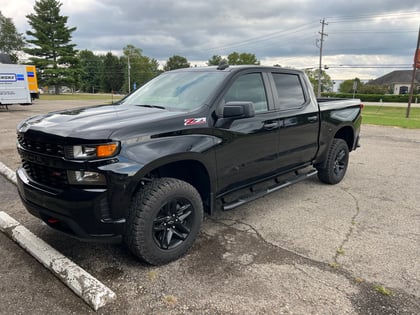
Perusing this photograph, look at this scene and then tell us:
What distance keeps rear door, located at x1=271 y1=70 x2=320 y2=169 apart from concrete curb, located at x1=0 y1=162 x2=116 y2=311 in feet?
8.57

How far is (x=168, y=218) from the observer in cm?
296

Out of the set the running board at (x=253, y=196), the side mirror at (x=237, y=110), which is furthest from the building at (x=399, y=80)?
the side mirror at (x=237, y=110)

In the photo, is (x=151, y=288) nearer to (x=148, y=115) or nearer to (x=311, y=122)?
(x=148, y=115)

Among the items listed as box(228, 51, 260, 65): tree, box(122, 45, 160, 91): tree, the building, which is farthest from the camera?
box(122, 45, 160, 91): tree

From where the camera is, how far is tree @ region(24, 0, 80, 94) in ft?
173

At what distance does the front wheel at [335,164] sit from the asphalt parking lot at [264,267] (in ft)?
2.34

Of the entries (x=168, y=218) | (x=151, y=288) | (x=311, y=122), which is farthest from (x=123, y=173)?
(x=311, y=122)

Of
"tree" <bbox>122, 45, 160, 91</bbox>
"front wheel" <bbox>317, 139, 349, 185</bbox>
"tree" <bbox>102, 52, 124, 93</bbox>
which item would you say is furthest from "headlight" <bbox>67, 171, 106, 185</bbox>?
"tree" <bbox>102, 52, 124, 93</bbox>

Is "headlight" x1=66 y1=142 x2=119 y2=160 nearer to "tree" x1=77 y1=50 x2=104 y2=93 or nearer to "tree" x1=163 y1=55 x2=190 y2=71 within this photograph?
"tree" x1=163 y1=55 x2=190 y2=71

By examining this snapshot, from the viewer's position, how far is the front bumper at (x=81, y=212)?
2.51 meters

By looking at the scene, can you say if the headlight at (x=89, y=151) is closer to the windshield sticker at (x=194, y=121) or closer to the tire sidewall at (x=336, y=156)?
the windshield sticker at (x=194, y=121)

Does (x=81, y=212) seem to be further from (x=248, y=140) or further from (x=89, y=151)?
(x=248, y=140)

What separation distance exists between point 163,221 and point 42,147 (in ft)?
3.90

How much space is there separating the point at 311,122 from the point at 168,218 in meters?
2.68
